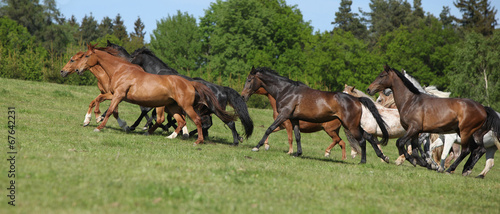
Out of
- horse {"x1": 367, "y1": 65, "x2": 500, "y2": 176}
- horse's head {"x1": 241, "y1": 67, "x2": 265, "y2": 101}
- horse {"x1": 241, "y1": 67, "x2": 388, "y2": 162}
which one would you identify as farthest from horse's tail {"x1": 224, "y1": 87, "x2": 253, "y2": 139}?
horse {"x1": 367, "y1": 65, "x2": 500, "y2": 176}

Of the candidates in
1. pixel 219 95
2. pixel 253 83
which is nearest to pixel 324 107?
pixel 253 83

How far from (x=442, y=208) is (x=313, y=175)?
2.38 metres

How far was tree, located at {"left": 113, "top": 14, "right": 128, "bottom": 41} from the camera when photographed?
93125 mm

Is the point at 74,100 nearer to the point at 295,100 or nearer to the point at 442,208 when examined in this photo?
the point at 295,100

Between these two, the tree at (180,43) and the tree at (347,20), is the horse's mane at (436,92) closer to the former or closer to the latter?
the tree at (180,43)

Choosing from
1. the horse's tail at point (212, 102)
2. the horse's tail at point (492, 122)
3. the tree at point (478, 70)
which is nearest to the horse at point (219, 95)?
the horse's tail at point (212, 102)

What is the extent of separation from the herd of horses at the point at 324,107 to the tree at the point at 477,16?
195 feet

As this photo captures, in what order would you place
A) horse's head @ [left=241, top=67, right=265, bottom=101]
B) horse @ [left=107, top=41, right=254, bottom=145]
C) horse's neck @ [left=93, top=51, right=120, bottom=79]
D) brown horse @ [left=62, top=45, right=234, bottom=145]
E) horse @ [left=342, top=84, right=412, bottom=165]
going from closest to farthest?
1. brown horse @ [left=62, top=45, right=234, bottom=145]
2. horse's neck @ [left=93, top=51, right=120, bottom=79]
3. horse's head @ [left=241, top=67, right=265, bottom=101]
4. horse @ [left=107, top=41, right=254, bottom=145]
5. horse @ [left=342, top=84, right=412, bottom=165]

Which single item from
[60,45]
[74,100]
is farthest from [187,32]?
[74,100]

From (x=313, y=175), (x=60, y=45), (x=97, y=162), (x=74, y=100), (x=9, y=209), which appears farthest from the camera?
(x=60, y=45)

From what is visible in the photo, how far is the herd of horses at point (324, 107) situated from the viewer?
1241 centimetres

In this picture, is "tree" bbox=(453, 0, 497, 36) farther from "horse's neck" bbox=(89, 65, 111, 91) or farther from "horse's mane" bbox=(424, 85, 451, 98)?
"horse's neck" bbox=(89, 65, 111, 91)

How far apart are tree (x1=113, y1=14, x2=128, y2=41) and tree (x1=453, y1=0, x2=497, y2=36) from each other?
55.0 meters

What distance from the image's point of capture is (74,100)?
24.3 meters
